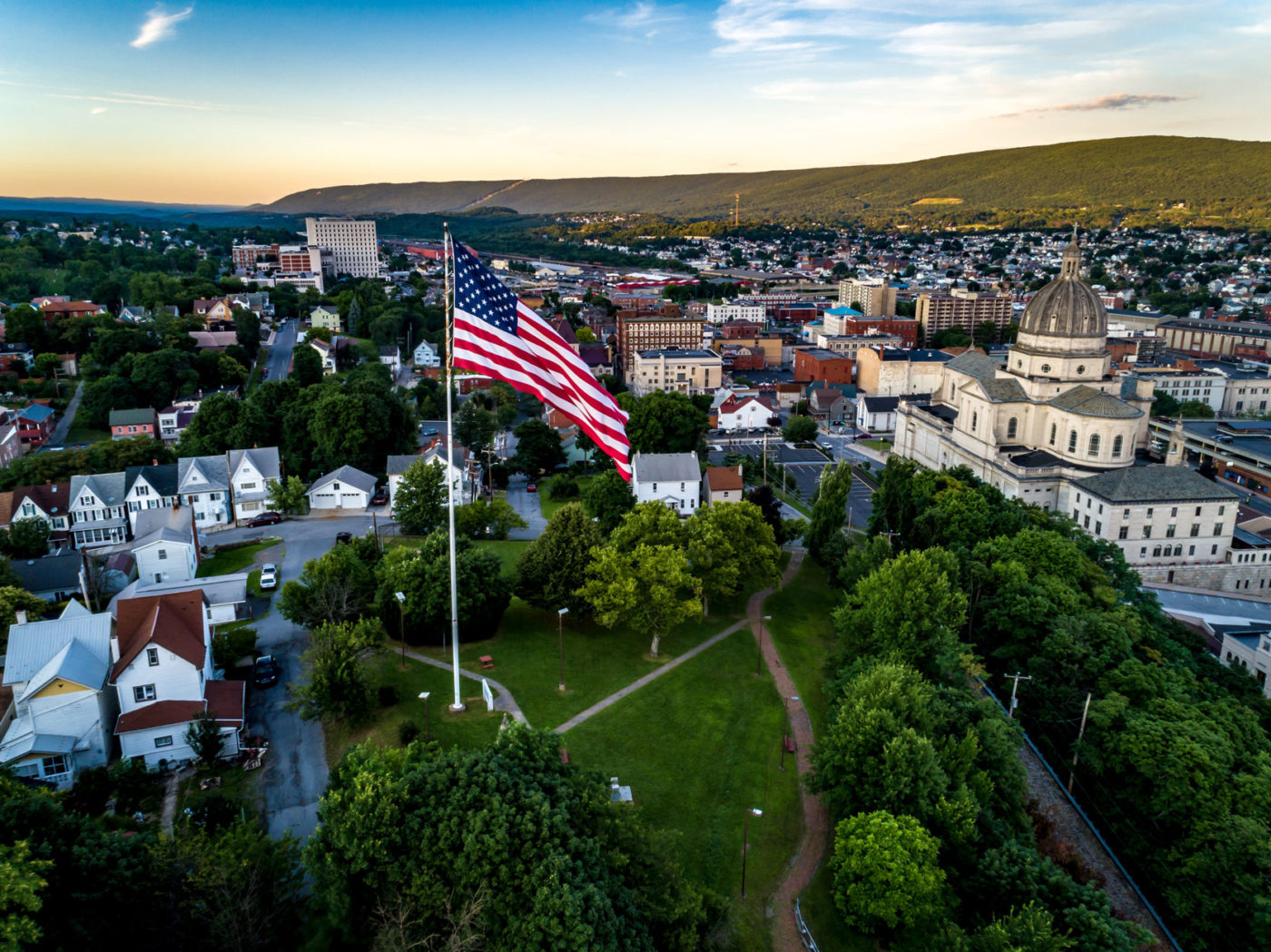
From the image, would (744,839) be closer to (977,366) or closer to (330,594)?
(330,594)

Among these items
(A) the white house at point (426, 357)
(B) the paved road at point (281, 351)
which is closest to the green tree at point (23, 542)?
(B) the paved road at point (281, 351)

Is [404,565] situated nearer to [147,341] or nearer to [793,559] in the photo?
[793,559]

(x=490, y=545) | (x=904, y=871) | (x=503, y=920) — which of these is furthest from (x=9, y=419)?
(x=904, y=871)

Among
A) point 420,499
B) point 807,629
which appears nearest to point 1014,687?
point 807,629

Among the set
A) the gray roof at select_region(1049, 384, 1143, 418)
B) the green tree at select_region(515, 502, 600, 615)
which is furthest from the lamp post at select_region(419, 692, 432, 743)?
the gray roof at select_region(1049, 384, 1143, 418)

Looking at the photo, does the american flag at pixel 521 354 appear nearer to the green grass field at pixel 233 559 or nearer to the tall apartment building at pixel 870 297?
the green grass field at pixel 233 559

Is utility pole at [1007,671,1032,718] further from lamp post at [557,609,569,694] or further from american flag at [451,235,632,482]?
american flag at [451,235,632,482]

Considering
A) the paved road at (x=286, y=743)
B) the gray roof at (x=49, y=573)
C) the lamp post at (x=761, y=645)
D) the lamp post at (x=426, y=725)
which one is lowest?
the lamp post at (x=761, y=645)
